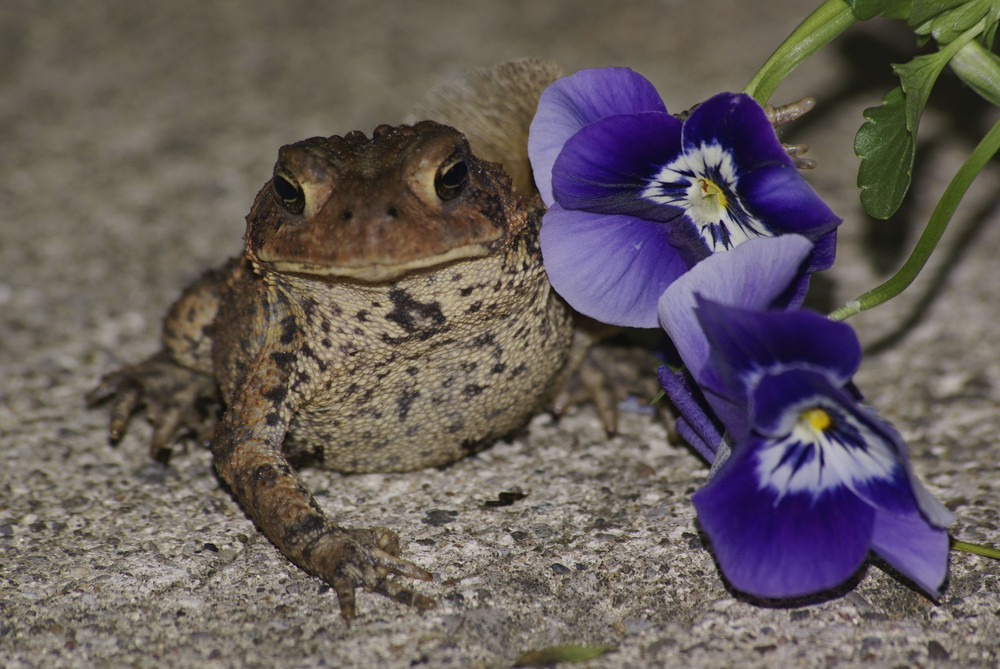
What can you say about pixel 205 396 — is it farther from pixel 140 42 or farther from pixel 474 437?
pixel 140 42

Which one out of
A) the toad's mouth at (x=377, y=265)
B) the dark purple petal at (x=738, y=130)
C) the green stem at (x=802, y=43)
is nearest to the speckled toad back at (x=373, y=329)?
the toad's mouth at (x=377, y=265)

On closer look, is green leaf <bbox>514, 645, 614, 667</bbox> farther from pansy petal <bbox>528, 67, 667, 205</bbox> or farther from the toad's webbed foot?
the toad's webbed foot

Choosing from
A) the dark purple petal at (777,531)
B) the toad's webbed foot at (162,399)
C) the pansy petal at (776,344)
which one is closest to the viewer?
the pansy petal at (776,344)

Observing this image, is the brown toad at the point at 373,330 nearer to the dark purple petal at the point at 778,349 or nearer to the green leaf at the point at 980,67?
the dark purple petal at the point at 778,349

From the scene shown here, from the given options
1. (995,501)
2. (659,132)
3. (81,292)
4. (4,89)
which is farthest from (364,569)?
(4,89)

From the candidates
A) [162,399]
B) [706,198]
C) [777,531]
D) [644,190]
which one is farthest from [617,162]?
[162,399]

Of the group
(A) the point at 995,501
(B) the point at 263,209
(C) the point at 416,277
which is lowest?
(A) the point at 995,501
